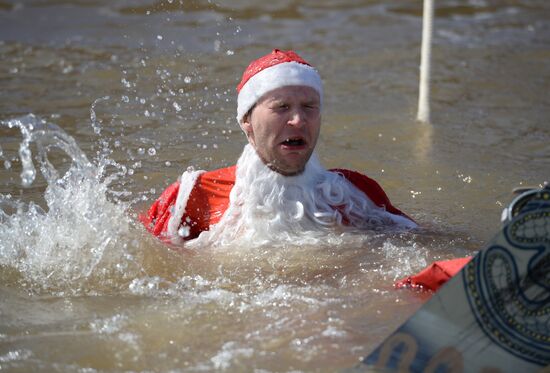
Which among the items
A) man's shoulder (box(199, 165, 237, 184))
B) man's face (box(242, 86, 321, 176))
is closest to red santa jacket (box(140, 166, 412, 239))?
man's shoulder (box(199, 165, 237, 184))

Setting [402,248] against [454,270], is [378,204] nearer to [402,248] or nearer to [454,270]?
[402,248]

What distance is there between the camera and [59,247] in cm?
416

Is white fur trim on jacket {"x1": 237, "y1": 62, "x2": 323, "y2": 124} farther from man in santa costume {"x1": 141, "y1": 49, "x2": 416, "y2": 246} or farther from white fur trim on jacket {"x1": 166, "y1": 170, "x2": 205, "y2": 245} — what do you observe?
white fur trim on jacket {"x1": 166, "y1": 170, "x2": 205, "y2": 245}

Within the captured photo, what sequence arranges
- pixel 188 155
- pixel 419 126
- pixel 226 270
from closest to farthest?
pixel 226 270 → pixel 188 155 → pixel 419 126

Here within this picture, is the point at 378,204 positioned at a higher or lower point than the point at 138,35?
lower

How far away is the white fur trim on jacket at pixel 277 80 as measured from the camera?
4188mm

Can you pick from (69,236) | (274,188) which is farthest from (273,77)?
(69,236)

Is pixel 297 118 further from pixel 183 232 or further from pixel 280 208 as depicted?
pixel 183 232

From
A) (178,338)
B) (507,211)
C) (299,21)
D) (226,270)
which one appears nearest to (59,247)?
(226,270)

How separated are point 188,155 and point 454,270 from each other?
2.82 metres

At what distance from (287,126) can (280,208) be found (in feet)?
1.19

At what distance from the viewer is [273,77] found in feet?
13.8

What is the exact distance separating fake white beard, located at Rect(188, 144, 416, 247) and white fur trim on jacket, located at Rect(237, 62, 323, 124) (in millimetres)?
229

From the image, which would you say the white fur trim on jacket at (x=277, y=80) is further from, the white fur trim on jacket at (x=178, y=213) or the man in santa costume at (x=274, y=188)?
the white fur trim on jacket at (x=178, y=213)
